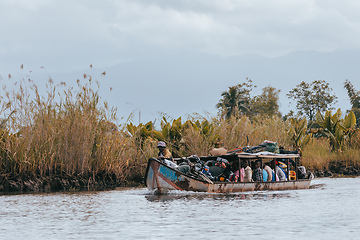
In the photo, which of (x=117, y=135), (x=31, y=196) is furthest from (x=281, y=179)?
(x=31, y=196)

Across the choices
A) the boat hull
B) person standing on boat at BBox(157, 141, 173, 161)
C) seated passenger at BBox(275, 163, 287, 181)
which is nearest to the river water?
the boat hull

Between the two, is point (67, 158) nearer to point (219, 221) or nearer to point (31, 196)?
point (31, 196)

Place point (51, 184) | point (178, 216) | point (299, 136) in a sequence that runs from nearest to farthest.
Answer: point (178, 216) → point (51, 184) → point (299, 136)

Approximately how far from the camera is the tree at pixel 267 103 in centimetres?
6756

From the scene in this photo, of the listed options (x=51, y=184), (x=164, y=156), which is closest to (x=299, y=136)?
(x=164, y=156)

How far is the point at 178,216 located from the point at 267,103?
2245 inches

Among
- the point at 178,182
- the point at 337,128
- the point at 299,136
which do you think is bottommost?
the point at 178,182

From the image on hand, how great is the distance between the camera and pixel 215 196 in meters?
18.1

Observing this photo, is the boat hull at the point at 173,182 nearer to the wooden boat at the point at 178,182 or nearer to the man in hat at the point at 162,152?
the wooden boat at the point at 178,182

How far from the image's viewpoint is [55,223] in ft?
40.3

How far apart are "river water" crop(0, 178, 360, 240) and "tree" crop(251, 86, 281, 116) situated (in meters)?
48.6

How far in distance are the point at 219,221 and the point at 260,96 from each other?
59.7 meters

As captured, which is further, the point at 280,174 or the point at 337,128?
the point at 337,128

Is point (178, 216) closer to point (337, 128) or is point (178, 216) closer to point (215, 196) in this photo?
point (215, 196)
